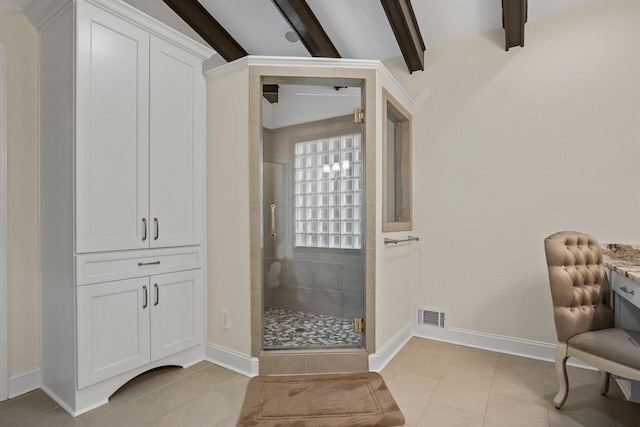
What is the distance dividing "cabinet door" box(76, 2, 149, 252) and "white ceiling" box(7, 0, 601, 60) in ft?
3.18

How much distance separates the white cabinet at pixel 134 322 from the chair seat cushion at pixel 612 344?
2503 millimetres

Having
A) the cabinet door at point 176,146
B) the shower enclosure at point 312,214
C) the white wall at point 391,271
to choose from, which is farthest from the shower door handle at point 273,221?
the white wall at point 391,271

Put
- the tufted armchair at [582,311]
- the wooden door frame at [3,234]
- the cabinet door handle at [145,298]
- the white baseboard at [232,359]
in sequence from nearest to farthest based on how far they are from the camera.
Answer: the tufted armchair at [582,311] → the wooden door frame at [3,234] → the cabinet door handle at [145,298] → the white baseboard at [232,359]

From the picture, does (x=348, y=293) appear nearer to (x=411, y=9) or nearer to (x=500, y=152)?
(x=500, y=152)

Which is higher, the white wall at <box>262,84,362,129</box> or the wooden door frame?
the white wall at <box>262,84,362,129</box>

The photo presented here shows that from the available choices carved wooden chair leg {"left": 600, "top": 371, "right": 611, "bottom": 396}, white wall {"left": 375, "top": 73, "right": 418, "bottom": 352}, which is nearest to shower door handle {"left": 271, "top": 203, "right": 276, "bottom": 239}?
white wall {"left": 375, "top": 73, "right": 418, "bottom": 352}

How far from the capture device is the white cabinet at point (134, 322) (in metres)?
2.04

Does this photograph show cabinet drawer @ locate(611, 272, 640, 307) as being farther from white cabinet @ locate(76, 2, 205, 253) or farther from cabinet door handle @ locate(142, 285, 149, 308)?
cabinet door handle @ locate(142, 285, 149, 308)

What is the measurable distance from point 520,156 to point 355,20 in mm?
1837

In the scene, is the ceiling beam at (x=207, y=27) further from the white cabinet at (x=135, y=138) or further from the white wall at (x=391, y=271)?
the white wall at (x=391, y=271)

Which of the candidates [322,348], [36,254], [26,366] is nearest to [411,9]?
[322,348]

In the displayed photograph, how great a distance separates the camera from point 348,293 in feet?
8.93

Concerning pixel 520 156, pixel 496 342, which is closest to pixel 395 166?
pixel 520 156

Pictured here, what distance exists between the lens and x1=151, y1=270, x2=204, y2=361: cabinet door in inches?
94.5
